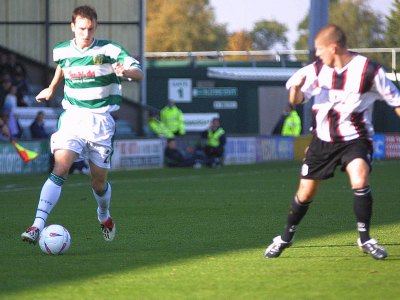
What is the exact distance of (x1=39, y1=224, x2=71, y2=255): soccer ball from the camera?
351 inches

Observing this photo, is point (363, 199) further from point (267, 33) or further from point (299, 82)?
point (267, 33)

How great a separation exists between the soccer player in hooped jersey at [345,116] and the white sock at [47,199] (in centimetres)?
223

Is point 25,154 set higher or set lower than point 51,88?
lower

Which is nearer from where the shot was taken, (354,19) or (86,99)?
(86,99)

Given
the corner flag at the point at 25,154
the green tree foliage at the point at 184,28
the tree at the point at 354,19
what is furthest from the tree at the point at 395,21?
the green tree foliage at the point at 184,28

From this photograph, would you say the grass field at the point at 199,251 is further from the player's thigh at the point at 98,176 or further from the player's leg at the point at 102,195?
the player's thigh at the point at 98,176

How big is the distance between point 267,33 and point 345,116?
9310 cm

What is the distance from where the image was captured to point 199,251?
920 centimetres

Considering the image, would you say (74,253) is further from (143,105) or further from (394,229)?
(143,105)

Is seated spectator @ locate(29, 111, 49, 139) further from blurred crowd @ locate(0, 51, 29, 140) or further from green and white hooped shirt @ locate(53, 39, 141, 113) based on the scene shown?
green and white hooped shirt @ locate(53, 39, 141, 113)

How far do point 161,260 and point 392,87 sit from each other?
2309 millimetres

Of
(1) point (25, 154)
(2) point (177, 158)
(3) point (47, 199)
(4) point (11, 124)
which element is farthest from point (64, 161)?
(2) point (177, 158)

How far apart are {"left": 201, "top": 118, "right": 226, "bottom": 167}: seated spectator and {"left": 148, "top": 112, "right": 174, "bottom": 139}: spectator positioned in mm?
2415

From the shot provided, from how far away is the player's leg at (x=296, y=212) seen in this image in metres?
8.41
